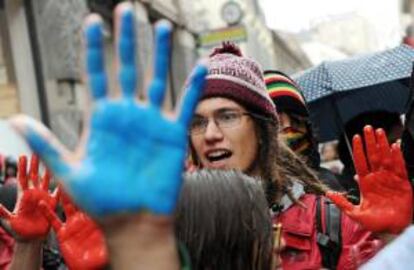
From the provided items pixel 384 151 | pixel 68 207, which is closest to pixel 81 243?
pixel 68 207

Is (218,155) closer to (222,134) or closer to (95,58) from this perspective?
(222,134)

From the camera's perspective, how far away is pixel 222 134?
2461 millimetres

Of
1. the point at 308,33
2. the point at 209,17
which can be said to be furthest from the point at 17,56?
the point at 308,33

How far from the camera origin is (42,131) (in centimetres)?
118

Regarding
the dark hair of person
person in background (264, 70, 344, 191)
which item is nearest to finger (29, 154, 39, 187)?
the dark hair of person

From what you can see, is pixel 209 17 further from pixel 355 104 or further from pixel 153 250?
pixel 153 250

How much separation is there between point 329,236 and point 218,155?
1.50 feet

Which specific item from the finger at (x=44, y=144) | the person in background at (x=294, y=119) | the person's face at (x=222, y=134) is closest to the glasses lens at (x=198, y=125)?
the person's face at (x=222, y=134)

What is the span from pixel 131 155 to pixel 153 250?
161 millimetres

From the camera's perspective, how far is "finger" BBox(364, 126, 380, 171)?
2139 mm

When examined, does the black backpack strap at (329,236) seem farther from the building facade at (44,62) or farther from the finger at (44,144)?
the building facade at (44,62)

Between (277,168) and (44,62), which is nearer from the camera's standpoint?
(277,168)

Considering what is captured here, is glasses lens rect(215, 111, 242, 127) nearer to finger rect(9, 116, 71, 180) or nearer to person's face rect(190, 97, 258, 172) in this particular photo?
person's face rect(190, 97, 258, 172)

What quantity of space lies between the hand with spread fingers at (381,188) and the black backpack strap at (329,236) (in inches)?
5.7
